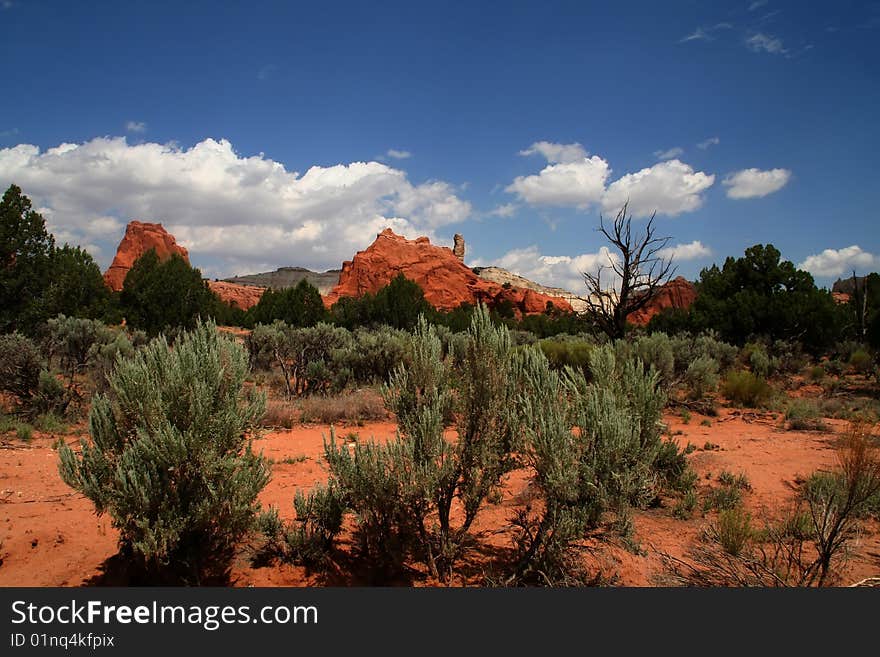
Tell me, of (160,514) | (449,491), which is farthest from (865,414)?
(160,514)

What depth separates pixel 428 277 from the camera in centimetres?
9106

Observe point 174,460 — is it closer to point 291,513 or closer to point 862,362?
point 291,513

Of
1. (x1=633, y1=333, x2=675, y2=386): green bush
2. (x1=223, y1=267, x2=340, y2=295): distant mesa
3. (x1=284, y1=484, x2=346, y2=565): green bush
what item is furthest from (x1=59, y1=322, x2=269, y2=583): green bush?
(x1=223, y1=267, x2=340, y2=295): distant mesa

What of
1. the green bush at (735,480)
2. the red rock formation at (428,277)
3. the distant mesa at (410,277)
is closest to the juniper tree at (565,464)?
the green bush at (735,480)

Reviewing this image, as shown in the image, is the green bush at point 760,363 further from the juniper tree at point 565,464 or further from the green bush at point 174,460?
the green bush at point 174,460

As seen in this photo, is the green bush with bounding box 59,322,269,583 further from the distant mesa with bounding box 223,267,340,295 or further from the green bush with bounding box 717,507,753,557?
the distant mesa with bounding box 223,267,340,295

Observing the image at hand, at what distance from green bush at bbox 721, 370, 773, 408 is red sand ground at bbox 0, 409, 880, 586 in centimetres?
336

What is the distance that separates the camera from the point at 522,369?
195 inches

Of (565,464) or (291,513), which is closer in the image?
(565,464)

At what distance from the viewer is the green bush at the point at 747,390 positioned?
1480 centimetres

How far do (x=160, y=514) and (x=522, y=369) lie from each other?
343 centimetres

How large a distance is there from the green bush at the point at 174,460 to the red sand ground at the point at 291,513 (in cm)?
77

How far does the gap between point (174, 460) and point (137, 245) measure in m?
115

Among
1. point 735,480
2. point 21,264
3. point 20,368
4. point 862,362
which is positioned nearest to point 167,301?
point 21,264
